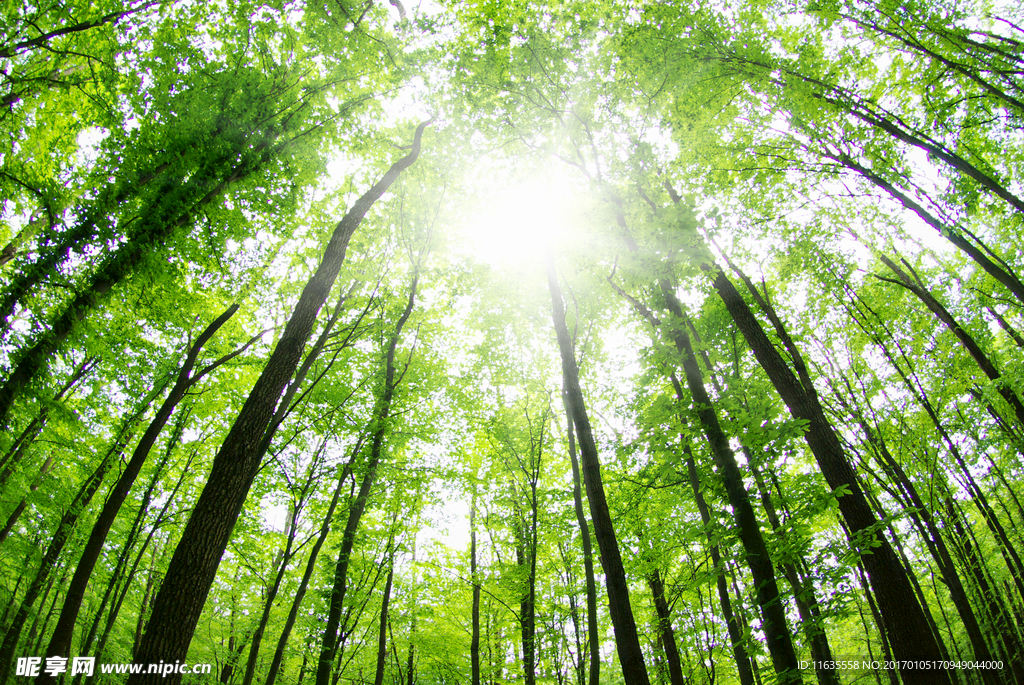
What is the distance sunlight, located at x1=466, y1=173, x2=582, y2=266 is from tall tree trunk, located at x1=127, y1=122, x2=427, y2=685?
176 inches

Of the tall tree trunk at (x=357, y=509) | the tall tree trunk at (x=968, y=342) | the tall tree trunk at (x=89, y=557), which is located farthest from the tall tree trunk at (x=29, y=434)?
the tall tree trunk at (x=968, y=342)

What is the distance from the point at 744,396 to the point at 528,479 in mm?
6368

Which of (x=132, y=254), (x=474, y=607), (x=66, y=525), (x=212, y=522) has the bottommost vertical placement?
(x=474, y=607)

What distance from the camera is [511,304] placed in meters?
10.8

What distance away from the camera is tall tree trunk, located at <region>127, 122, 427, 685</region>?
138 inches

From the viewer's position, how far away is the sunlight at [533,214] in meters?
7.73

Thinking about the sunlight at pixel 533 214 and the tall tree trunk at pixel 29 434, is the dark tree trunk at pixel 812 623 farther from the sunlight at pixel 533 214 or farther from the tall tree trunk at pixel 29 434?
the tall tree trunk at pixel 29 434

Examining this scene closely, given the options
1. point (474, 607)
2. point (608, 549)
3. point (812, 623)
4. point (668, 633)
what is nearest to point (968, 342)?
point (812, 623)

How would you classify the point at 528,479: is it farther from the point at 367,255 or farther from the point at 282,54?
the point at 282,54

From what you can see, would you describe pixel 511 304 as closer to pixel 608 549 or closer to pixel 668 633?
pixel 608 549

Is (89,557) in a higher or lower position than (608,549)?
higher

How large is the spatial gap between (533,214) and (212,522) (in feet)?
22.6

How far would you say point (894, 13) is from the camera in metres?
5.64

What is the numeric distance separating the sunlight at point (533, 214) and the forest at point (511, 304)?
11 cm
